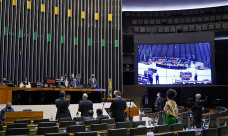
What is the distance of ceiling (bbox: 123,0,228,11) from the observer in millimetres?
19625

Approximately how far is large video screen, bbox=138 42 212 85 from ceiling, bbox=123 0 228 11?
3.44m

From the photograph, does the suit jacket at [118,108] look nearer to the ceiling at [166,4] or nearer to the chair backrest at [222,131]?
the chair backrest at [222,131]

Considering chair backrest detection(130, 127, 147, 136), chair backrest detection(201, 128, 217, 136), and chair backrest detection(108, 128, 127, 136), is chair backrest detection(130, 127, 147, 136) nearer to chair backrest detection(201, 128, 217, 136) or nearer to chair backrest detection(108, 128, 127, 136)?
chair backrest detection(108, 128, 127, 136)

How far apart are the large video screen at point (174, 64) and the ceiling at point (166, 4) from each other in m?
3.44

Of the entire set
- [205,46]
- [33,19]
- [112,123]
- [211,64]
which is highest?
[33,19]

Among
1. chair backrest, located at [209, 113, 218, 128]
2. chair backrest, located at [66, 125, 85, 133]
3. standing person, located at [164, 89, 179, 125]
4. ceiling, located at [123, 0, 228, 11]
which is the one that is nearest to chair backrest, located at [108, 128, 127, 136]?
chair backrest, located at [66, 125, 85, 133]

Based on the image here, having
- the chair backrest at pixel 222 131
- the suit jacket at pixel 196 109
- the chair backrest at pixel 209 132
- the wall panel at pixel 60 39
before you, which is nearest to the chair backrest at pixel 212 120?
the suit jacket at pixel 196 109

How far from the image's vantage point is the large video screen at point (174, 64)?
17516mm

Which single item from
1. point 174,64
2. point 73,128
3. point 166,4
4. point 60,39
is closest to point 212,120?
point 73,128

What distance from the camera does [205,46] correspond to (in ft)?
57.8

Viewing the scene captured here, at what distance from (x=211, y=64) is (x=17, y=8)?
37.1ft

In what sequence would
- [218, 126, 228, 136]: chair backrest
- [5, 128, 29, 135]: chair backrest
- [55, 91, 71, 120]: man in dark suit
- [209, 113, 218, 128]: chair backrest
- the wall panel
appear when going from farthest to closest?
the wall panel → [209, 113, 218, 128]: chair backrest → [55, 91, 71, 120]: man in dark suit → [5, 128, 29, 135]: chair backrest → [218, 126, 228, 136]: chair backrest

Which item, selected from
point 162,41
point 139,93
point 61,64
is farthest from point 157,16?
point 61,64

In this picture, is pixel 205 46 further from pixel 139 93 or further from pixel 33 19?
pixel 33 19
